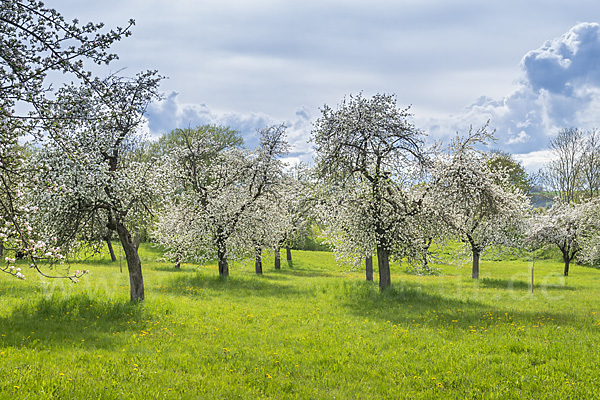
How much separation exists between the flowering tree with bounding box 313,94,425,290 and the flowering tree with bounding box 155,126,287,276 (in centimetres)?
909

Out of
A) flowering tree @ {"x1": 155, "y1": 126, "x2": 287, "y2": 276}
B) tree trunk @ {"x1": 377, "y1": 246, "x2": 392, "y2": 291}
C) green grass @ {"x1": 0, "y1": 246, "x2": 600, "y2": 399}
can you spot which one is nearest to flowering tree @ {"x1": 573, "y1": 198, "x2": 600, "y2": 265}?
green grass @ {"x1": 0, "y1": 246, "x2": 600, "y2": 399}

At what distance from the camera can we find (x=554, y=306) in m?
21.4

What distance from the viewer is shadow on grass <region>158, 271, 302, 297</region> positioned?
874 inches

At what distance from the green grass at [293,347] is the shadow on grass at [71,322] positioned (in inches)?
2.1

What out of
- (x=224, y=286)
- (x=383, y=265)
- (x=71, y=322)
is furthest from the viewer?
(x=224, y=286)

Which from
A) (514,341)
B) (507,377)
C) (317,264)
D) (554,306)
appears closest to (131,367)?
(507,377)

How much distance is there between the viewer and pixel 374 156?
2117 centimetres

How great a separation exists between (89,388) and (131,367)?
4.84ft

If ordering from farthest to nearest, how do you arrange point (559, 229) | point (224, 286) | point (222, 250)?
point (559, 229)
point (222, 250)
point (224, 286)

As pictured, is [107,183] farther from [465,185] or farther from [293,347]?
[465,185]

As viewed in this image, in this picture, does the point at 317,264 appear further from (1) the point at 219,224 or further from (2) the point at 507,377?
(2) the point at 507,377

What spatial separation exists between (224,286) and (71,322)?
11063mm

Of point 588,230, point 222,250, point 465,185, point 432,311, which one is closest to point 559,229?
point 588,230

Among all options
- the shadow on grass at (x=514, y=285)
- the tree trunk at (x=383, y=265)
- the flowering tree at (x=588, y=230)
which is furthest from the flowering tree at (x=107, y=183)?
the flowering tree at (x=588, y=230)
